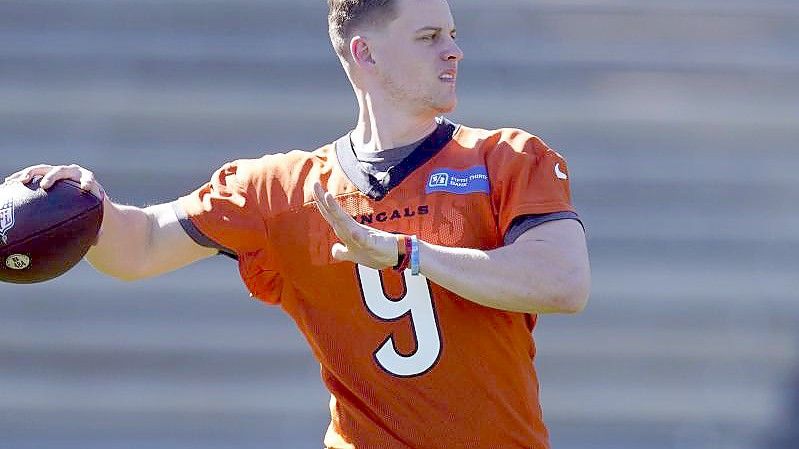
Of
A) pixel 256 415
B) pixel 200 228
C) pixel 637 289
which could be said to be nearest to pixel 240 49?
pixel 256 415

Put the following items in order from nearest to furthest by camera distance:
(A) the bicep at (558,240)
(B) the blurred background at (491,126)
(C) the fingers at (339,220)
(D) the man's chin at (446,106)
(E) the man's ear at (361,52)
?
(C) the fingers at (339,220)
(A) the bicep at (558,240)
(D) the man's chin at (446,106)
(E) the man's ear at (361,52)
(B) the blurred background at (491,126)

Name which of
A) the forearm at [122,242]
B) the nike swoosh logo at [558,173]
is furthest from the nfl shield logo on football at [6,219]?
the nike swoosh logo at [558,173]

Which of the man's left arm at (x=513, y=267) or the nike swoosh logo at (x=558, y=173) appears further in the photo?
the nike swoosh logo at (x=558, y=173)

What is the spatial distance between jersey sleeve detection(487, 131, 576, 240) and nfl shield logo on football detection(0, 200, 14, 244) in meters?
0.84

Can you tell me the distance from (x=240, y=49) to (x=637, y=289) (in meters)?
1.37

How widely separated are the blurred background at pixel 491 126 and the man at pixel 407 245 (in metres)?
1.46

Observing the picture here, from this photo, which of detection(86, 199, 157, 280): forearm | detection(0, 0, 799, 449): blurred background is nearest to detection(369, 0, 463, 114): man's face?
detection(86, 199, 157, 280): forearm

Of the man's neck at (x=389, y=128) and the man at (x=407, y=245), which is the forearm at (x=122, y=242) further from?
the man's neck at (x=389, y=128)

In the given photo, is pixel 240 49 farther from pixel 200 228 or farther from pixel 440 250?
pixel 440 250

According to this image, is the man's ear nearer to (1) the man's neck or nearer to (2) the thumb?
(1) the man's neck

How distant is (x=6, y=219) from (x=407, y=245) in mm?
731

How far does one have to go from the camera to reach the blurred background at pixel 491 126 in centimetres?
412

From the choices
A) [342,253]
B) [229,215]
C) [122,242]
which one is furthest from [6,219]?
[342,253]

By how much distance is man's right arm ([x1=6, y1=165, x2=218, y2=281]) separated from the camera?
2.66 metres
